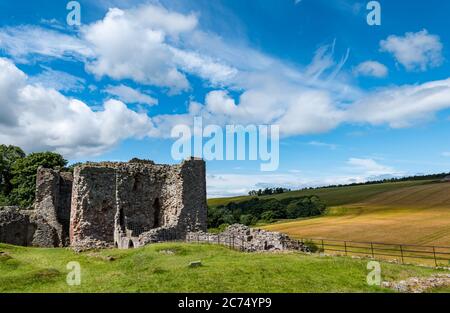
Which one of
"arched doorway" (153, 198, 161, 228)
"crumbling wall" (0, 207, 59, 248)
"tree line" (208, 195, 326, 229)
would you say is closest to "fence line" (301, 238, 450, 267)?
"arched doorway" (153, 198, 161, 228)

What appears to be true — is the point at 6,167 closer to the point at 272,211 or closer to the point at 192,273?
the point at 192,273

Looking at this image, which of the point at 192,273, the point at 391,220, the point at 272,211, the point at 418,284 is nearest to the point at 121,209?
the point at 192,273

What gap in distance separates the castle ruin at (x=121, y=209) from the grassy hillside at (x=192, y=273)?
8.25 m

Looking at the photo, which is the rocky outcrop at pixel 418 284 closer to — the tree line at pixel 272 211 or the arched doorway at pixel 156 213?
the arched doorway at pixel 156 213

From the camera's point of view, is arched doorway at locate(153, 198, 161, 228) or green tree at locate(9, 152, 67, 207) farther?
green tree at locate(9, 152, 67, 207)

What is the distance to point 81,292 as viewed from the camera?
575 inches

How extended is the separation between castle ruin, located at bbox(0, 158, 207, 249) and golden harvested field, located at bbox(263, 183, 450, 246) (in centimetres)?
2761

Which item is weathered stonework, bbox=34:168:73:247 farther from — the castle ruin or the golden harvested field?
the golden harvested field

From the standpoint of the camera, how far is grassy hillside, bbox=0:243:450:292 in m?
15.3

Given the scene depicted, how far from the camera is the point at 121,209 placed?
34.2 m

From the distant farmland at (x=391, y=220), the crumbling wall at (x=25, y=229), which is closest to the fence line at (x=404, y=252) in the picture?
the distant farmland at (x=391, y=220)
